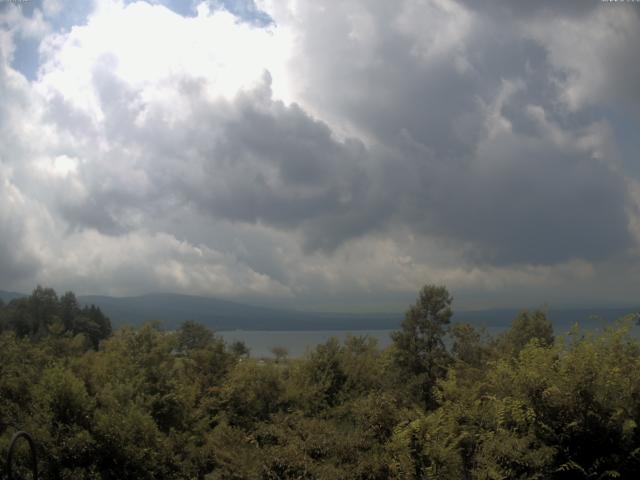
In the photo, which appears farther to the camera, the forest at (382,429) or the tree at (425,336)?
the tree at (425,336)

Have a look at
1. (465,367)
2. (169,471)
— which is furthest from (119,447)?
(465,367)

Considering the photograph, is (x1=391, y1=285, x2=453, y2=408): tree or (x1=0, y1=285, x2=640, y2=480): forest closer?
(x1=0, y1=285, x2=640, y2=480): forest

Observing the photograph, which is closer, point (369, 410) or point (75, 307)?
point (369, 410)

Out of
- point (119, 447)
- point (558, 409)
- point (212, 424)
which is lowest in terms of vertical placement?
point (212, 424)

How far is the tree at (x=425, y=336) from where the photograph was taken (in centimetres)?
2572

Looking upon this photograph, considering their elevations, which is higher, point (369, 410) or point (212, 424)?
point (369, 410)

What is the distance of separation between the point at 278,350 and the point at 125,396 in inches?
559

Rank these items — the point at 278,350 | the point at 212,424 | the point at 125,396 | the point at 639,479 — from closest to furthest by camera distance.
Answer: the point at 639,479, the point at 125,396, the point at 212,424, the point at 278,350

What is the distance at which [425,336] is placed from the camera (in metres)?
26.2

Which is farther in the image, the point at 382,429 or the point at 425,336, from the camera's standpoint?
the point at 425,336

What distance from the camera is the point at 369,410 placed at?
1268cm

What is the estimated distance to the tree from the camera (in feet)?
84.4

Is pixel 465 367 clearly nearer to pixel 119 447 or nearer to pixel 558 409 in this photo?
pixel 558 409

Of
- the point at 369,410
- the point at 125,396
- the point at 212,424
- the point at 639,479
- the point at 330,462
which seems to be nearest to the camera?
the point at 639,479
